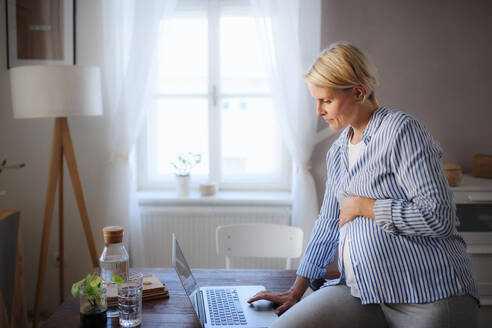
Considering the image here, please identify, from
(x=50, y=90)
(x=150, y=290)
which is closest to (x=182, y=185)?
(x=50, y=90)

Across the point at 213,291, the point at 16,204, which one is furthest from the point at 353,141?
the point at 16,204

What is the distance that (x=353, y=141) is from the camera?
4.88 ft

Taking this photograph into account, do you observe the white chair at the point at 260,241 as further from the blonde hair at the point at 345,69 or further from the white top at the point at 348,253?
the blonde hair at the point at 345,69

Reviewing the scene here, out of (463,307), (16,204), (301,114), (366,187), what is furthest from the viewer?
(16,204)

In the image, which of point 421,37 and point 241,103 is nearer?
point 421,37

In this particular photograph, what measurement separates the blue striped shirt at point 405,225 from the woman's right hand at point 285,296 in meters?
0.28

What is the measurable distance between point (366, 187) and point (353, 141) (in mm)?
192

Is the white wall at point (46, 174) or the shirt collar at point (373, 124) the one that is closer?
the shirt collar at point (373, 124)

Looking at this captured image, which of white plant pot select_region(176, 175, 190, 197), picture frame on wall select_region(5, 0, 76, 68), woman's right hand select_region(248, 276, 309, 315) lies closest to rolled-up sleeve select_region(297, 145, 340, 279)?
woman's right hand select_region(248, 276, 309, 315)

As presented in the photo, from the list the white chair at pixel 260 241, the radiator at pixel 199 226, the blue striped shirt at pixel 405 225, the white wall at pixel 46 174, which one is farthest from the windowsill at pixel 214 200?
the blue striped shirt at pixel 405 225

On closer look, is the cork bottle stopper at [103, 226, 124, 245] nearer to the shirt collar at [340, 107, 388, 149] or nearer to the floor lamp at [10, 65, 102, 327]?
the shirt collar at [340, 107, 388, 149]

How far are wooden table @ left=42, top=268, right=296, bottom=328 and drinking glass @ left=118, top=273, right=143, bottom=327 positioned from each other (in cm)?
3

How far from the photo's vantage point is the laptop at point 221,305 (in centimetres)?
132

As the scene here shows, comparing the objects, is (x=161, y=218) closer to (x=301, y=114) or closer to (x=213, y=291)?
(x=301, y=114)
